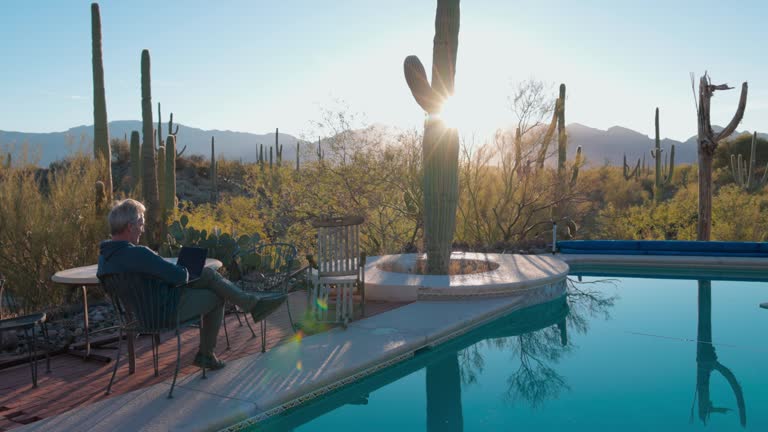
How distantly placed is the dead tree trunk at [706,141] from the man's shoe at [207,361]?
35.4ft

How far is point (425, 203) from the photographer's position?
22.9 feet

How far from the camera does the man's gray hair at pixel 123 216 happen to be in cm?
320

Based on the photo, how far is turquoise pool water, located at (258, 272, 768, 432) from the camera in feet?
11.7

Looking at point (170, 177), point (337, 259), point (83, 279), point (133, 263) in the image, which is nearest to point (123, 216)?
point (133, 263)

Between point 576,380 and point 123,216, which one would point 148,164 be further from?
point 576,380

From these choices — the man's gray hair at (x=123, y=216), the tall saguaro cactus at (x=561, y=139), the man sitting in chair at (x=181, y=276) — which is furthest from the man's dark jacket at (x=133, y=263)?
the tall saguaro cactus at (x=561, y=139)

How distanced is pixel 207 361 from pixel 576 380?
2.86 m

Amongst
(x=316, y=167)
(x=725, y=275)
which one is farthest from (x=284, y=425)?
(x=725, y=275)

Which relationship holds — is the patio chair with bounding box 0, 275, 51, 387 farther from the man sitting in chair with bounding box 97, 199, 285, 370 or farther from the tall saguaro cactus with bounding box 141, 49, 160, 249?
the tall saguaro cactus with bounding box 141, 49, 160, 249

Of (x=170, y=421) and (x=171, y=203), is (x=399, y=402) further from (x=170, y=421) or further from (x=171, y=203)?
(x=171, y=203)

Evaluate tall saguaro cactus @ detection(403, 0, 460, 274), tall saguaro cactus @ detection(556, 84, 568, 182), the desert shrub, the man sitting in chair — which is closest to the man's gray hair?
the man sitting in chair

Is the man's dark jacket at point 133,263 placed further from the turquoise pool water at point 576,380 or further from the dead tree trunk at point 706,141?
the dead tree trunk at point 706,141

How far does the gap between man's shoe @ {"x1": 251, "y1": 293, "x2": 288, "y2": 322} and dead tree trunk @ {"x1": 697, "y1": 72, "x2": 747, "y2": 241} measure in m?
10.4

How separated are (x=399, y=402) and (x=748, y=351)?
351cm
